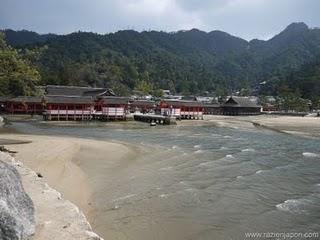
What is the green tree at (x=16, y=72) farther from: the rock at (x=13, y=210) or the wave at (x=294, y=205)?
the wave at (x=294, y=205)

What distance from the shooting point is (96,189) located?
1758cm

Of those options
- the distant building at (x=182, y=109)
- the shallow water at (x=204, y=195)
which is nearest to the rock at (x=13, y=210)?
the shallow water at (x=204, y=195)

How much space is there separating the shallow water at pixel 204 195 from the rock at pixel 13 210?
3633mm

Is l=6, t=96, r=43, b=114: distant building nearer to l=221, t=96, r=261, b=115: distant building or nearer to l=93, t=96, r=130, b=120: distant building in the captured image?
l=93, t=96, r=130, b=120: distant building

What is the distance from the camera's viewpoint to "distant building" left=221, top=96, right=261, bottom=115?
345ft

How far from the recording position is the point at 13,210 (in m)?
7.97

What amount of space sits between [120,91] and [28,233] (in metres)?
104

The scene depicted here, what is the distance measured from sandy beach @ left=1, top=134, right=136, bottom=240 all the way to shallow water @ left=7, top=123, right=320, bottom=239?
0.71 meters

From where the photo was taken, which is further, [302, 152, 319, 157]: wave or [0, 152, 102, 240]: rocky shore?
[302, 152, 319, 157]: wave

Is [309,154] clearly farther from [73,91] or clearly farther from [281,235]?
[73,91]

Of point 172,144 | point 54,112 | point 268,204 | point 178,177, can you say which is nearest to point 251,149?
point 172,144

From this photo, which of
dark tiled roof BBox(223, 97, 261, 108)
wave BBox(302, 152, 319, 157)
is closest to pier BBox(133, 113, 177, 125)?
wave BBox(302, 152, 319, 157)

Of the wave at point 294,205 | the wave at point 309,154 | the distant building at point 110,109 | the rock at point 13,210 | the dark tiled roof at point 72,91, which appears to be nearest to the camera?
the rock at point 13,210

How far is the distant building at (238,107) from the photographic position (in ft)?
345
